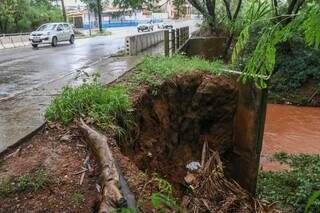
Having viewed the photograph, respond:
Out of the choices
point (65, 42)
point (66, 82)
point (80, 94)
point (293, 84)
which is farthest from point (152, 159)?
point (65, 42)

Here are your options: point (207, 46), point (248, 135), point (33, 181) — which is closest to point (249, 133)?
point (248, 135)

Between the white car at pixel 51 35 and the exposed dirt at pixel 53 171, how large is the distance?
24391 mm

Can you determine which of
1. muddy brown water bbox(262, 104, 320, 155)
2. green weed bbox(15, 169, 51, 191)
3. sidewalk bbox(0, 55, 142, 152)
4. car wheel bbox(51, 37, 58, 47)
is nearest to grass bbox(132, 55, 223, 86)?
sidewalk bbox(0, 55, 142, 152)

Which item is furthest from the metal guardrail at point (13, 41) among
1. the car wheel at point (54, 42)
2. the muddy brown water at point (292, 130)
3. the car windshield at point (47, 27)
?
the muddy brown water at point (292, 130)

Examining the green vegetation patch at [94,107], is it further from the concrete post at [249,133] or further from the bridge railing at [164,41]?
the bridge railing at [164,41]

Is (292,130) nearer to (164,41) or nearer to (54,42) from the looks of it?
(164,41)

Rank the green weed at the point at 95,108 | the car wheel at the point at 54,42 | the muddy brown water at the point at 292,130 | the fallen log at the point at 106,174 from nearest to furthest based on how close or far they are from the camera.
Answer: the fallen log at the point at 106,174 → the green weed at the point at 95,108 → the muddy brown water at the point at 292,130 → the car wheel at the point at 54,42

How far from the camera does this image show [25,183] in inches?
172

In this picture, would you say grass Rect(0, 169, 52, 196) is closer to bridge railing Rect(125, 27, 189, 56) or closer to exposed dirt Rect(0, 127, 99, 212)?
exposed dirt Rect(0, 127, 99, 212)

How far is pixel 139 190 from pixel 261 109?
3749 millimetres

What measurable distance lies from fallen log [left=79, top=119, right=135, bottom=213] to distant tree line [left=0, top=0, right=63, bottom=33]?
34209 millimetres

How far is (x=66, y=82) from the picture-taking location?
417 inches

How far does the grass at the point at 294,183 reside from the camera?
7309 mm

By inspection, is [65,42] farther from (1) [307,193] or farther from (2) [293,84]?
(1) [307,193]
